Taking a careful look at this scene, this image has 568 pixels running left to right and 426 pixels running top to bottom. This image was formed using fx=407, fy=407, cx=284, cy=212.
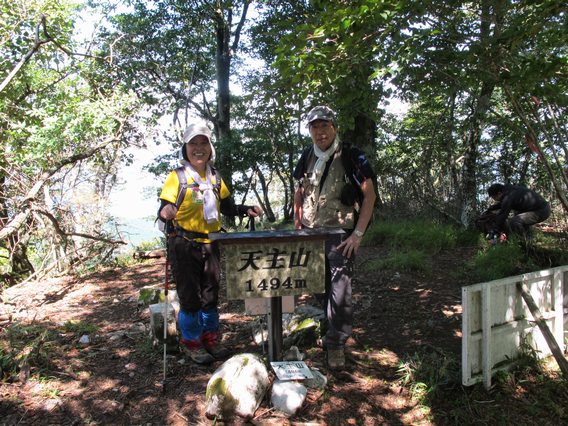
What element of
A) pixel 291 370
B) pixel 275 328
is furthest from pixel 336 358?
pixel 275 328

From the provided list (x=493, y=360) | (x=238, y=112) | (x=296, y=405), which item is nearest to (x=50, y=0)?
(x=238, y=112)

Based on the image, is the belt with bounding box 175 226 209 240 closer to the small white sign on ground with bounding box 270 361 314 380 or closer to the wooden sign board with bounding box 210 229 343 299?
the wooden sign board with bounding box 210 229 343 299

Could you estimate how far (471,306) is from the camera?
2.81m

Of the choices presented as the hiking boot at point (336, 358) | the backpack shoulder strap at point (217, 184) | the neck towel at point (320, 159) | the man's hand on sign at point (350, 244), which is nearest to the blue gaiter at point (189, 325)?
the backpack shoulder strap at point (217, 184)

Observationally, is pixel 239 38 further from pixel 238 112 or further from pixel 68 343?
pixel 68 343

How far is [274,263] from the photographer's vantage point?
9.25 feet

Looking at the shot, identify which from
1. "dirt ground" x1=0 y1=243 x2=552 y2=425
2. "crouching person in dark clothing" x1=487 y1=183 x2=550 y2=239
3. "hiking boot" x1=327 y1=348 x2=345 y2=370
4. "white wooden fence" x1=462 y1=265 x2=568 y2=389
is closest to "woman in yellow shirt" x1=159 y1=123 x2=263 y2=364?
"dirt ground" x1=0 y1=243 x2=552 y2=425

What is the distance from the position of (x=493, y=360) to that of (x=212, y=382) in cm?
203

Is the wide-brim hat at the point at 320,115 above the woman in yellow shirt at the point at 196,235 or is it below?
above

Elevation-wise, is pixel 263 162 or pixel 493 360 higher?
pixel 263 162

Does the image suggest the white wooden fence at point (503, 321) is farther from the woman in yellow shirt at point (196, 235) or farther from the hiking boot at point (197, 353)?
the hiking boot at point (197, 353)

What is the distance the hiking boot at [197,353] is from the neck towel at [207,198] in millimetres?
1054

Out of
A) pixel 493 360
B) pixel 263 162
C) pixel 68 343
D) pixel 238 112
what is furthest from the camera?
pixel 238 112

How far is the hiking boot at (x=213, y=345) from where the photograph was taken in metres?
3.46
